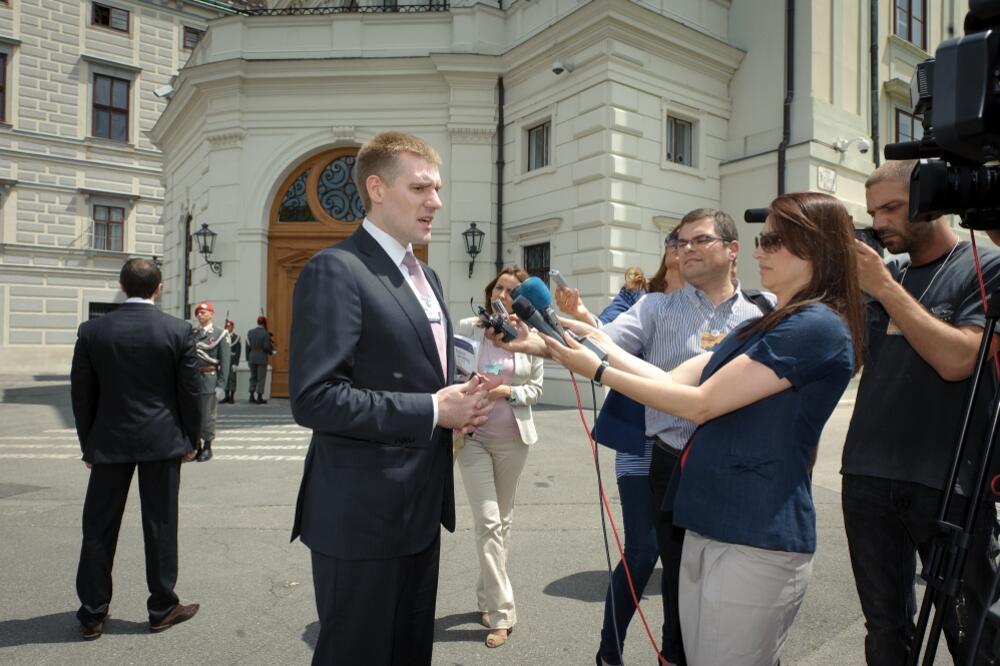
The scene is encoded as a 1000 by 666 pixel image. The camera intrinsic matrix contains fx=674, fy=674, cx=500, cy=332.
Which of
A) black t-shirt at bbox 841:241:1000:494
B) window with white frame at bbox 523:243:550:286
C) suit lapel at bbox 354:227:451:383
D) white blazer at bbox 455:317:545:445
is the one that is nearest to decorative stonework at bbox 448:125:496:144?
window with white frame at bbox 523:243:550:286

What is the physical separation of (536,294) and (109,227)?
3038 cm

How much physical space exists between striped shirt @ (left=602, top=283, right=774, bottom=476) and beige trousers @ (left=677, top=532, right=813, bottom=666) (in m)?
0.97

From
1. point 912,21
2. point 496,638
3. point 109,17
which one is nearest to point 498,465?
point 496,638

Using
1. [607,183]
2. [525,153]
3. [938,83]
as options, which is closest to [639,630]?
[938,83]

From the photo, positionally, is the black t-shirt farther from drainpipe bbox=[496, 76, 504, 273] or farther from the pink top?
drainpipe bbox=[496, 76, 504, 273]

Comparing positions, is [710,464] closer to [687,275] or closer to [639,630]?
[687,275]

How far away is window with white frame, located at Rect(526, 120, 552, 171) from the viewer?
13.4 m

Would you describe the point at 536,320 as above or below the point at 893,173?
below

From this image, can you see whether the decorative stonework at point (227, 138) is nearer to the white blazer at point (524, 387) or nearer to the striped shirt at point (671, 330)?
the white blazer at point (524, 387)

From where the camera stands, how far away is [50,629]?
348 cm

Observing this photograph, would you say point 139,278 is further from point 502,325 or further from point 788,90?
point 788,90

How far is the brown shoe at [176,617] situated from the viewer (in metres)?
3.49

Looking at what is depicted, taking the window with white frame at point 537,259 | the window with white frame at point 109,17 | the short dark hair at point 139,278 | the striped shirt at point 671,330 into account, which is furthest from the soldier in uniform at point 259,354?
the window with white frame at point 109,17

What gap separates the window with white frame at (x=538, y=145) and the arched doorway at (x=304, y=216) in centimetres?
388
